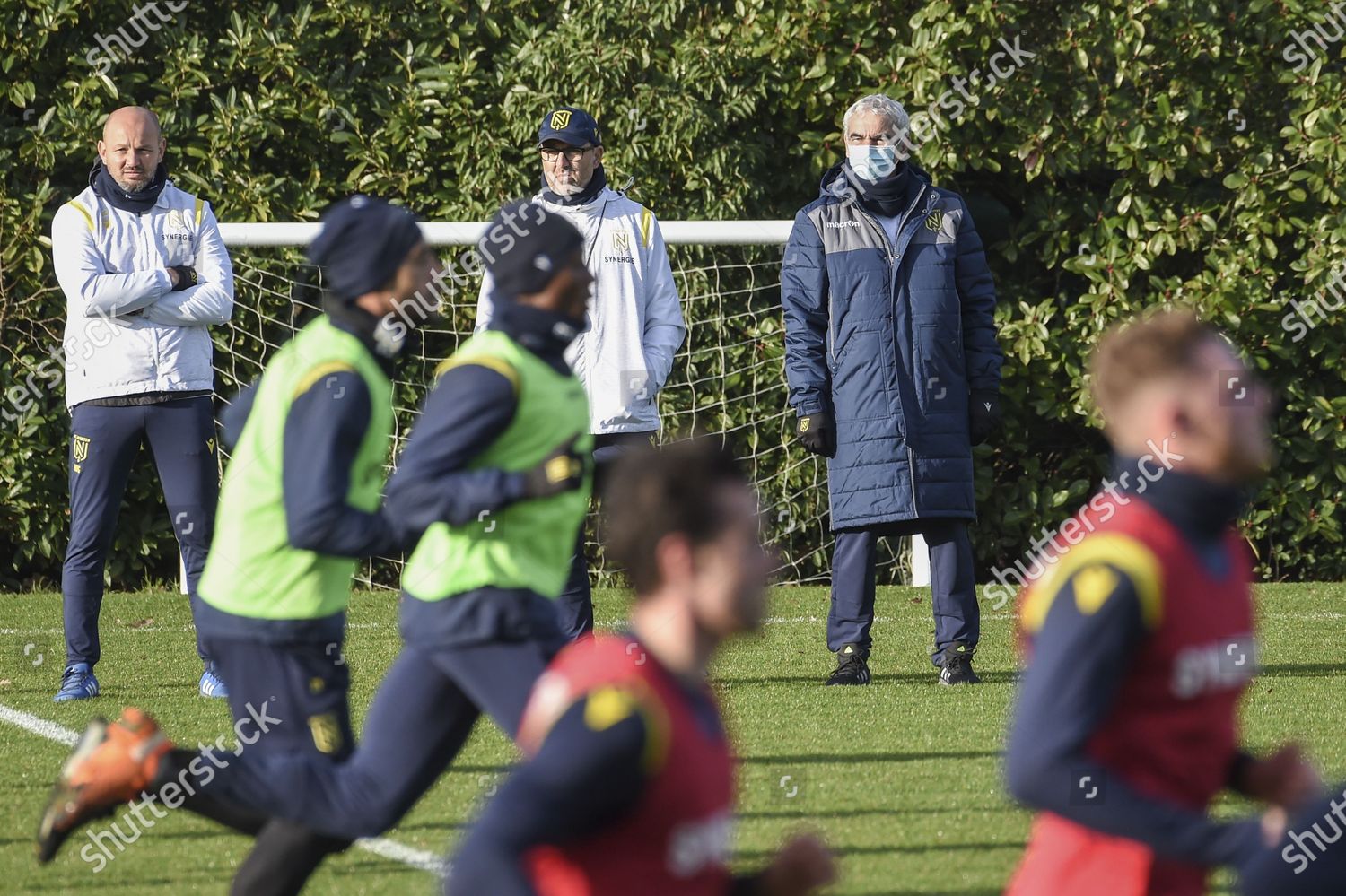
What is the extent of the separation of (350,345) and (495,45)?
8134 mm

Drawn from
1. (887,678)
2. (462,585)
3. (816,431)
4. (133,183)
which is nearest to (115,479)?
(133,183)

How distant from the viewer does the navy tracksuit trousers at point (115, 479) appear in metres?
7.01

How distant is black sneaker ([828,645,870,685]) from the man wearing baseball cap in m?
1.17

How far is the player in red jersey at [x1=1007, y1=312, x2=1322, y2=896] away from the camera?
246 cm

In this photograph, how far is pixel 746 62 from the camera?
36.9 ft

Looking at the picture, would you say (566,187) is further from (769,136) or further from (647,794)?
(647,794)

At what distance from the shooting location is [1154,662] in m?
2.57

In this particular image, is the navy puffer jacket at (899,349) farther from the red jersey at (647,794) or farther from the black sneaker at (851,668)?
the red jersey at (647,794)

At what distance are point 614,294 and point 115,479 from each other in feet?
7.19
